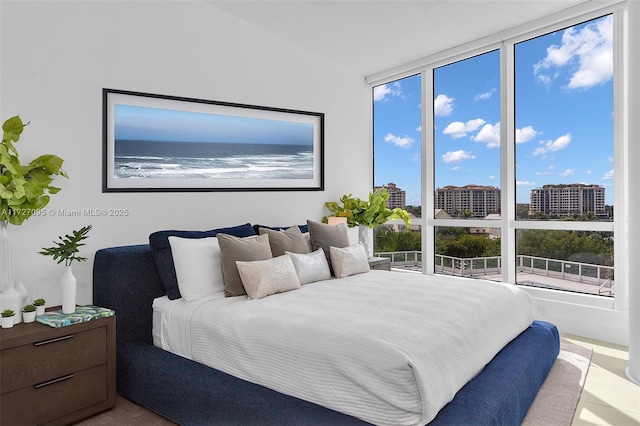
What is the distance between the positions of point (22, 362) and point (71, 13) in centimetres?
242

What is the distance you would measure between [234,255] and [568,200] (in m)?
3.05

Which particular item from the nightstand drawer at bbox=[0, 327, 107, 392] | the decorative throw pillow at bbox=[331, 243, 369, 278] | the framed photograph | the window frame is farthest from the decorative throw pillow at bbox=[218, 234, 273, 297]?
the window frame

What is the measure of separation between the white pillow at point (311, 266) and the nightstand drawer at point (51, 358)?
4.42 feet

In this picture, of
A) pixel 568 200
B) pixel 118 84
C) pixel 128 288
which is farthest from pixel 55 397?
pixel 568 200

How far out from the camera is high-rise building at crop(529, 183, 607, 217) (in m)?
3.93

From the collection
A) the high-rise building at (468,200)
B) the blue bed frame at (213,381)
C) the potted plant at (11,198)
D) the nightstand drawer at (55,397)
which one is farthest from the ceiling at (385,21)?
the nightstand drawer at (55,397)

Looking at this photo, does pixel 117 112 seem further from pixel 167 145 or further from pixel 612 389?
pixel 612 389

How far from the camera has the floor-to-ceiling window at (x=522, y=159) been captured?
12.9 ft

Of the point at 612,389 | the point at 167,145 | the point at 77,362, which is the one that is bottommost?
the point at 612,389

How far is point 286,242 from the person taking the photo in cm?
355

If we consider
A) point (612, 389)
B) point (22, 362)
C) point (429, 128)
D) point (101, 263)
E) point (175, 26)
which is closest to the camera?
point (22, 362)

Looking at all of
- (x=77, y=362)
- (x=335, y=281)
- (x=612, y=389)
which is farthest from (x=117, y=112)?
(x=612, y=389)

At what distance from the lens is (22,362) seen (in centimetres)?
230

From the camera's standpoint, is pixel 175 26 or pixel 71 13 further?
pixel 175 26
